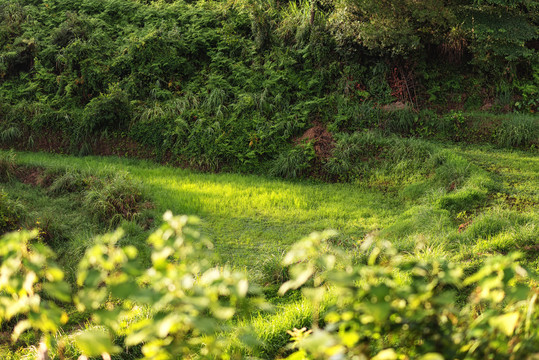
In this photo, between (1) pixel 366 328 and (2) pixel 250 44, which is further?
(2) pixel 250 44

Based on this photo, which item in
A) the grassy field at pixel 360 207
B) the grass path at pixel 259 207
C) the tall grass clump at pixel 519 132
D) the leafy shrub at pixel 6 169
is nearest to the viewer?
the grassy field at pixel 360 207

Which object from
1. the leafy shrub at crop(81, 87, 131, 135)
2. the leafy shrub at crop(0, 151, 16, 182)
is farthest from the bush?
the leafy shrub at crop(0, 151, 16, 182)

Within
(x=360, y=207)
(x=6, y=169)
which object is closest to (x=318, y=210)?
(x=360, y=207)

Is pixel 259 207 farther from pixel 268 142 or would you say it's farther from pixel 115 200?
pixel 268 142

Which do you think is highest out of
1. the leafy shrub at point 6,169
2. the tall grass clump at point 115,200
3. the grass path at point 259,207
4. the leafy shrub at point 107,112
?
the leafy shrub at point 107,112

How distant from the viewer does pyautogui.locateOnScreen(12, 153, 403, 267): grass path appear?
234 inches

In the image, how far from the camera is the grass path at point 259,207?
234 inches

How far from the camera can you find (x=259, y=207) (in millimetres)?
7145

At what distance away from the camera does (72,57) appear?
11625mm

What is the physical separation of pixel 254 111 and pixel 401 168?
4000mm

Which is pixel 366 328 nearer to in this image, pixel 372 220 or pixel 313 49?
pixel 372 220

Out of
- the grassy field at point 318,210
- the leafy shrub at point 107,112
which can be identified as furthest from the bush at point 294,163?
the leafy shrub at point 107,112

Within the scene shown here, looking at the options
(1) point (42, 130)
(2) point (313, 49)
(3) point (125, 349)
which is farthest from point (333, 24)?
(3) point (125, 349)

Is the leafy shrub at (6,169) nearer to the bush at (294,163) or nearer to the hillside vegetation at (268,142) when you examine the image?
the hillside vegetation at (268,142)
